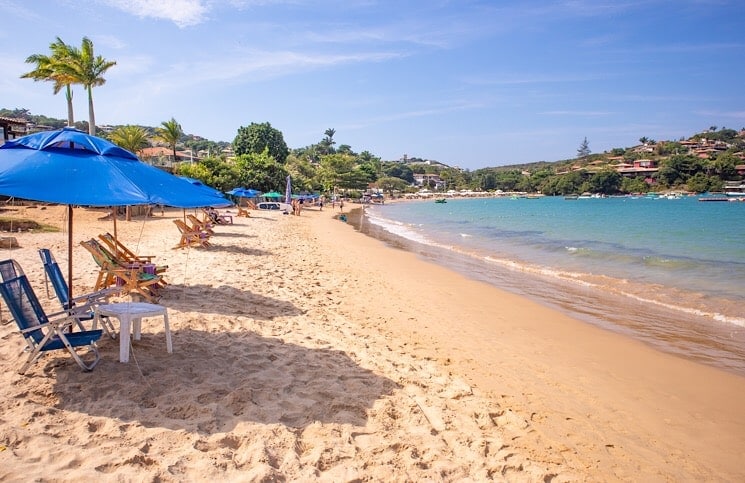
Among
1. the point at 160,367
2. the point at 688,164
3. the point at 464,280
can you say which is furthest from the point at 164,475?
the point at 688,164

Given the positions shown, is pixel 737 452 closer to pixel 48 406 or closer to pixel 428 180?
pixel 48 406

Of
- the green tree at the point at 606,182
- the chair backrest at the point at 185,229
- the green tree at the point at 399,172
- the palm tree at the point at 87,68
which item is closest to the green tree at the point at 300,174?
the palm tree at the point at 87,68

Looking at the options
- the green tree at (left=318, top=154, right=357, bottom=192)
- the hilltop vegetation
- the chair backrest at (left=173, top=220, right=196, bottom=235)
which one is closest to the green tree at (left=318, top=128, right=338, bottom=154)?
the hilltop vegetation

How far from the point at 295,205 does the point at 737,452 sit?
106 ft

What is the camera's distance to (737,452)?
3.93 metres

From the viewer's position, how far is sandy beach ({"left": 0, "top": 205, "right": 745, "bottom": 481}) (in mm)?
2998

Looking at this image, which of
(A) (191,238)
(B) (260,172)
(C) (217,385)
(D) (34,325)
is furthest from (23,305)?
(B) (260,172)

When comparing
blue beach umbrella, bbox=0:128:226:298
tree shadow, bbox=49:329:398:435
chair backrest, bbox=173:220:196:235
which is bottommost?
tree shadow, bbox=49:329:398:435

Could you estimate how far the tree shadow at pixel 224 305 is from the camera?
628 cm

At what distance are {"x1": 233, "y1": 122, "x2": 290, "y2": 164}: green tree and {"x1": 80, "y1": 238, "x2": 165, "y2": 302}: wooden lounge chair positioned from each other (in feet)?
192

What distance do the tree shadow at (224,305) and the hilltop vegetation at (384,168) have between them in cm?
2830

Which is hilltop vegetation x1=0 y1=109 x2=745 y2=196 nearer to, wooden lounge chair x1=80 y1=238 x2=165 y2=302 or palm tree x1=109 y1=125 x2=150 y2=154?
palm tree x1=109 y1=125 x2=150 y2=154

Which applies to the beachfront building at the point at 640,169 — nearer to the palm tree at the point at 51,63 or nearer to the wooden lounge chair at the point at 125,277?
the palm tree at the point at 51,63

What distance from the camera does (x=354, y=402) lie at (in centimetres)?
395
